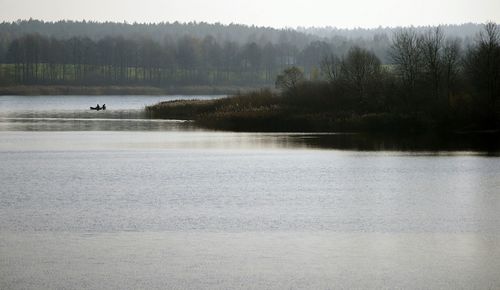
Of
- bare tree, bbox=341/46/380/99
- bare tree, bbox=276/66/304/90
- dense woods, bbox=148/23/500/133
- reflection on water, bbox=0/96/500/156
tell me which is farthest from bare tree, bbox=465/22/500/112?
bare tree, bbox=276/66/304/90

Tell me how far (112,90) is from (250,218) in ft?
448

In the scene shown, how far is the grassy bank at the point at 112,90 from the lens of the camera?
475 feet

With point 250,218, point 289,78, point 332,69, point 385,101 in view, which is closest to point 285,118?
point 385,101

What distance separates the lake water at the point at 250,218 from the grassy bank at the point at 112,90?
357ft

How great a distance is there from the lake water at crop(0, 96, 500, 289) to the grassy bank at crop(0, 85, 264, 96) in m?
109

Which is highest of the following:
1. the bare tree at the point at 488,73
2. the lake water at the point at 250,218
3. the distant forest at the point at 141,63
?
the distant forest at the point at 141,63

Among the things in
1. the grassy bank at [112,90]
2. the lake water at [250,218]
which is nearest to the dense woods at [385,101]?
the lake water at [250,218]

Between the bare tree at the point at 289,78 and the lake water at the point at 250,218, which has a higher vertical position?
the bare tree at the point at 289,78

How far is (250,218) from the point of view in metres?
20.6

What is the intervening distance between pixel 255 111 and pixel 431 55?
Result: 14678 millimetres

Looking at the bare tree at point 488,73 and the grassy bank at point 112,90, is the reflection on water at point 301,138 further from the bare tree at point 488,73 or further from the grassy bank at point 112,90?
the grassy bank at point 112,90

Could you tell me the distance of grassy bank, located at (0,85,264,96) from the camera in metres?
145

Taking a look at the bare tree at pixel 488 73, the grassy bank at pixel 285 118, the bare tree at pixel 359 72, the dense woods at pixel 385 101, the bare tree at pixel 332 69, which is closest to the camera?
the dense woods at pixel 385 101

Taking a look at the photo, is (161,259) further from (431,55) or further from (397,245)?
(431,55)
